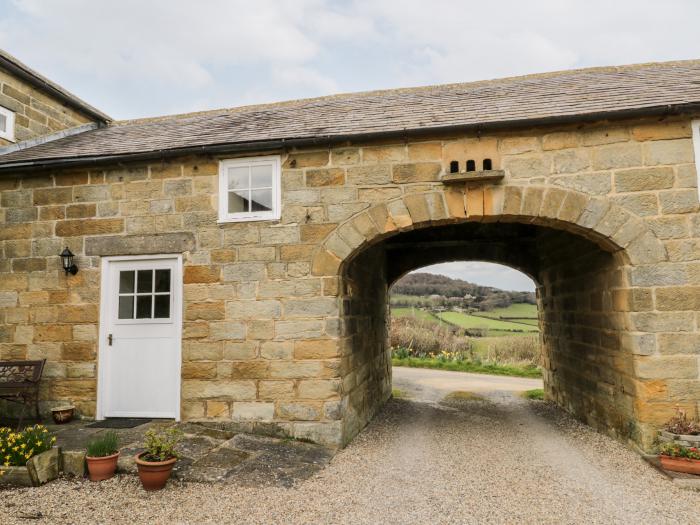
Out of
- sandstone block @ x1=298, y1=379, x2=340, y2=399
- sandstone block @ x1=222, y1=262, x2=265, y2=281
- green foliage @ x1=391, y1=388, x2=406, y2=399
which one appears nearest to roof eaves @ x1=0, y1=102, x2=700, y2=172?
sandstone block @ x1=222, y1=262, x2=265, y2=281

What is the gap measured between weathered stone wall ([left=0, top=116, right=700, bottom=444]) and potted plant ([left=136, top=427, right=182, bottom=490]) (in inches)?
54.6

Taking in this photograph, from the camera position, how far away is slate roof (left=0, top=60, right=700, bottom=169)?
528 centimetres

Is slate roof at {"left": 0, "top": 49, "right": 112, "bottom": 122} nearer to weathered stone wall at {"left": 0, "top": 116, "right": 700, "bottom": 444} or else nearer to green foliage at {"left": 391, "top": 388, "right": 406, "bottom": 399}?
weathered stone wall at {"left": 0, "top": 116, "right": 700, "bottom": 444}

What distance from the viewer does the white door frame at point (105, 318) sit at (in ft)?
18.7

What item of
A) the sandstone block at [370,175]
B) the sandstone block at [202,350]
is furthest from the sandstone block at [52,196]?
the sandstone block at [370,175]

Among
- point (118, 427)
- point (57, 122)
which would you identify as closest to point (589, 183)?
point (118, 427)

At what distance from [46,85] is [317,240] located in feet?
21.5

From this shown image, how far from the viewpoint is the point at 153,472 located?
13.0ft

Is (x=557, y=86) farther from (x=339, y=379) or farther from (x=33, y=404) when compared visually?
(x=33, y=404)

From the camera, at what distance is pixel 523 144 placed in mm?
5270

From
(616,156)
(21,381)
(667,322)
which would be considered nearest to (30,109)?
(21,381)

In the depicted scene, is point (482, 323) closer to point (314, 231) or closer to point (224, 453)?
point (314, 231)

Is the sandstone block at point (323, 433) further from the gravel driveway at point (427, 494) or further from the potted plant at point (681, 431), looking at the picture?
the potted plant at point (681, 431)

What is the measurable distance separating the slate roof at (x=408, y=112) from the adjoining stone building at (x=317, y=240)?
2.4 inches
